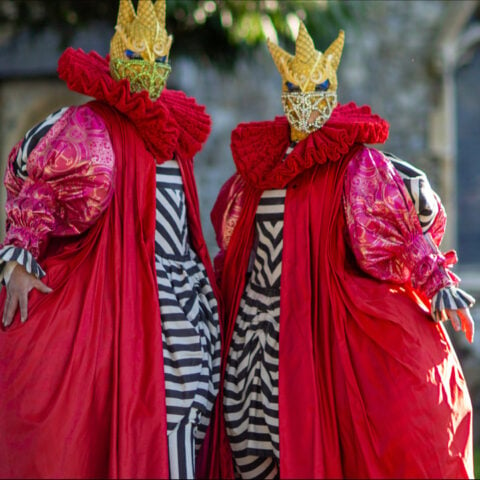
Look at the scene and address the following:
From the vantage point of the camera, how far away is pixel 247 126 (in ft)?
13.1

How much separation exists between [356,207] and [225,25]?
291 centimetres

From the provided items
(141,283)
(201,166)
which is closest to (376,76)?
(201,166)

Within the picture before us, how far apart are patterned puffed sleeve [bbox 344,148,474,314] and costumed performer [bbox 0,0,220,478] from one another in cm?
63

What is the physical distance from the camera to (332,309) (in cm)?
362

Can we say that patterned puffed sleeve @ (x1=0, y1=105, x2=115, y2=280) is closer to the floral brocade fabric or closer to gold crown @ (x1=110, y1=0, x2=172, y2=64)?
gold crown @ (x1=110, y1=0, x2=172, y2=64)

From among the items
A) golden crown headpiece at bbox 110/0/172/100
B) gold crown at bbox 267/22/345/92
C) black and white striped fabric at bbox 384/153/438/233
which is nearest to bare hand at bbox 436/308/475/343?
black and white striped fabric at bbox 384/153/438/233

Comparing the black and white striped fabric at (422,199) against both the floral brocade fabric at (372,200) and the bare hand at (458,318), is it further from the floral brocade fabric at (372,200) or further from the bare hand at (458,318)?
the bare hand at (458,318)

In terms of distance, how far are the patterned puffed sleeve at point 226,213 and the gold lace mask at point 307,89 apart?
0.37 meters

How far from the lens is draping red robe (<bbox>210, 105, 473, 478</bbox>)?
340cm

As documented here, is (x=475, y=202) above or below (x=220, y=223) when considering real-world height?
above

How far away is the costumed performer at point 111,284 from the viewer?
133 inches

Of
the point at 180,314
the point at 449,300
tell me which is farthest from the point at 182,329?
the point at 449,300

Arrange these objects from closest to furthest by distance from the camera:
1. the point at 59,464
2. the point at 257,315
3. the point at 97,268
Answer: the point at 59,464
the point at 97,268
the point at 257,315

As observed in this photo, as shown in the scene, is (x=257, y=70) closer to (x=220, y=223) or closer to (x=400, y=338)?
(x=220, y=223)
